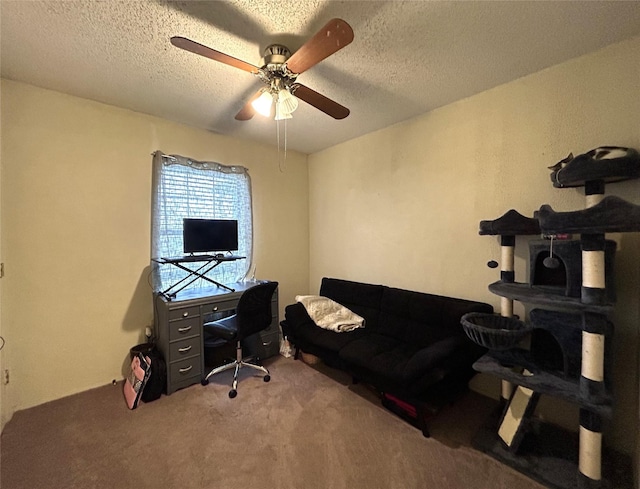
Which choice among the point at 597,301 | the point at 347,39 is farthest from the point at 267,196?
the point at 597,301

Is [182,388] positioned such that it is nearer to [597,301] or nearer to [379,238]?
[379,238]

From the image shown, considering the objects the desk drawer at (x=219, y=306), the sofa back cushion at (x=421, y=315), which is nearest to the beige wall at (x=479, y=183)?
the sofa back cushion at (x=421, y=315)

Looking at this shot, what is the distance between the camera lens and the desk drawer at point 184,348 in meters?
2.43

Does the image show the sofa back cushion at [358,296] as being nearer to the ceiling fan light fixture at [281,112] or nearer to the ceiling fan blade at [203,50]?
the ceiling fan light fixture at [281,112]

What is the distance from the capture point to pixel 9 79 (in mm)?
2100

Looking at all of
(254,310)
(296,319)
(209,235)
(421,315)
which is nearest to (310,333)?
(296,319)

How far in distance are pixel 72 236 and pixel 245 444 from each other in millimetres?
2234

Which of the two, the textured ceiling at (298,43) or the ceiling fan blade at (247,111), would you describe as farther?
the ceiling fan blade at (247,111)

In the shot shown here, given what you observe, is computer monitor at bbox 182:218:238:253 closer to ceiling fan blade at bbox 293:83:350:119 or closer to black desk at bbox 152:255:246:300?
black desk at bbox 152:255:246:300

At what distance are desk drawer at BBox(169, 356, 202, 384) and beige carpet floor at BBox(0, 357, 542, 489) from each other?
0.46 ft

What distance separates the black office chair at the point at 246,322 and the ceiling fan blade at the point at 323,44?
69.3 inches

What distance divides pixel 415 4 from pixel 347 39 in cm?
51

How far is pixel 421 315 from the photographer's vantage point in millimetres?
2537

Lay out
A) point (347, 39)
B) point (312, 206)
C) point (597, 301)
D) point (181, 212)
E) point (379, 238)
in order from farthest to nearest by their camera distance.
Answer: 1. point (312, 206)
2. point (379, 238)
3. point (181, 212)
4. point (597, 301)
5. point (347, 39)
